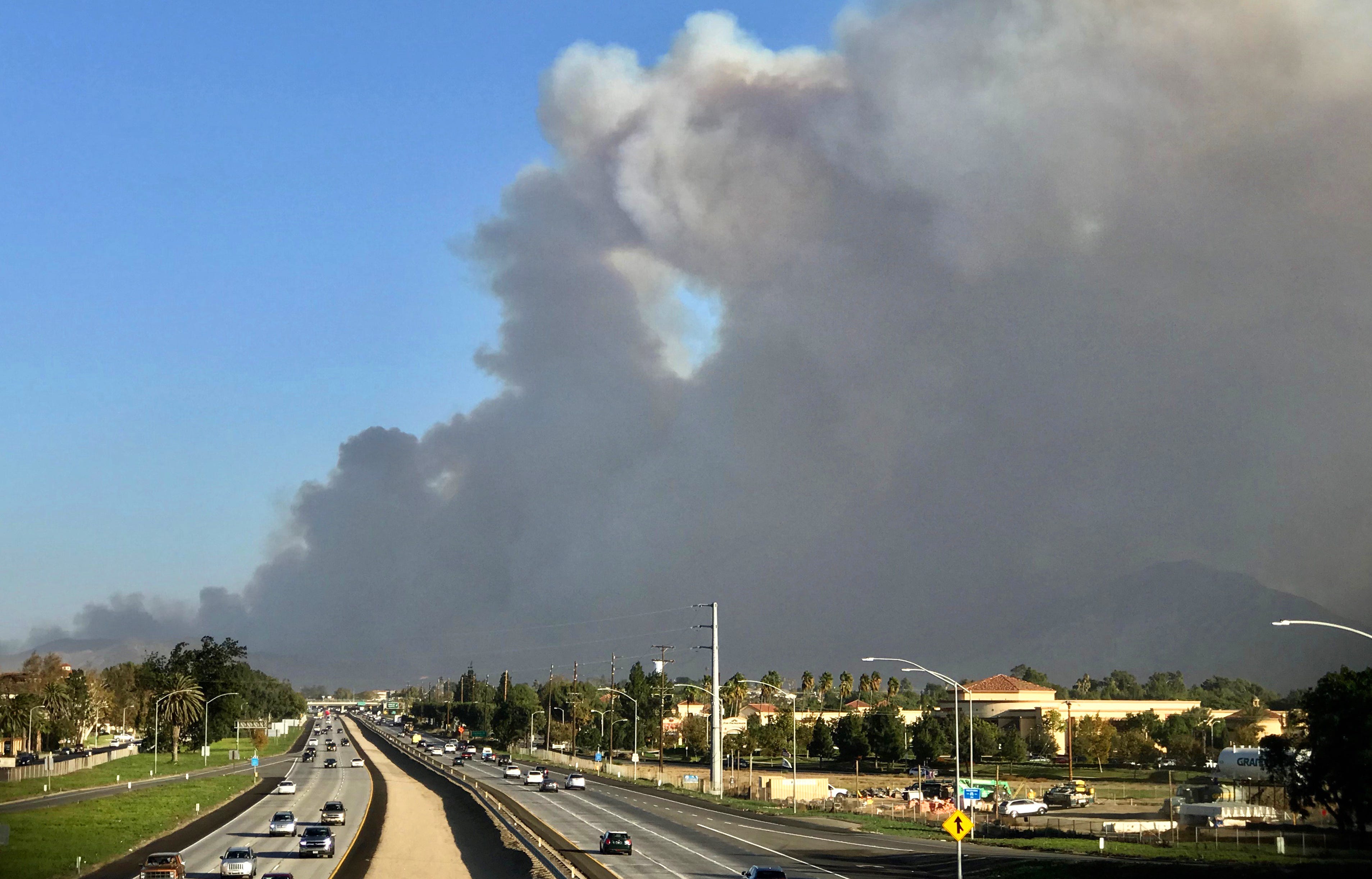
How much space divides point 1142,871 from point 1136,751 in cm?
14177

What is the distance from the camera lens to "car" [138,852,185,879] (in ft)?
175

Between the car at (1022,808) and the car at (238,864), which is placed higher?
the car at (238,864)

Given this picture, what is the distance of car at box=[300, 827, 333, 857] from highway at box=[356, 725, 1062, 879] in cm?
1446

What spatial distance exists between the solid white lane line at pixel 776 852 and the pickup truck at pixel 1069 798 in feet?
137

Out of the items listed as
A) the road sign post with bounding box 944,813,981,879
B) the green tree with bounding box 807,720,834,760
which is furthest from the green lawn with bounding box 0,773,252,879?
the green tree with bounding box 807,720,834,760

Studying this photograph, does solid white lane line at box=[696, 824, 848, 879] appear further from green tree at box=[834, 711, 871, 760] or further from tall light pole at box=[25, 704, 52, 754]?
tall light pole at box=[25, 704, 52, 754]

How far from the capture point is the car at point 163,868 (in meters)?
53.4

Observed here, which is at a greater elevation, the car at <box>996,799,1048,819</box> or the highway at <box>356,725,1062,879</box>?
the highway at <box>356,725,1062,879</box>

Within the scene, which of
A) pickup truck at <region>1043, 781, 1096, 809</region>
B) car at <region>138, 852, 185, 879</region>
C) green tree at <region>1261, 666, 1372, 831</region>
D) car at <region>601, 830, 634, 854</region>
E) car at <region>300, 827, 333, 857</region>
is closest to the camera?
car at <region>138, 852, 185, 879</region>

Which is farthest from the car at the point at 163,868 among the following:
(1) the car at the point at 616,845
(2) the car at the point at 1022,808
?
(2) the car at the point at 1022,808

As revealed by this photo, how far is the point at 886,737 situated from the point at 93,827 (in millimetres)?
125173

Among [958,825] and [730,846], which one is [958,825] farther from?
[730,846]

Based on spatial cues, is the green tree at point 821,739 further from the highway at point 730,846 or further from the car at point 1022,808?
the car at point 1022,808

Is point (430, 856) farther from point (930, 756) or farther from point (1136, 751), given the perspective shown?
point (1136, 751)
